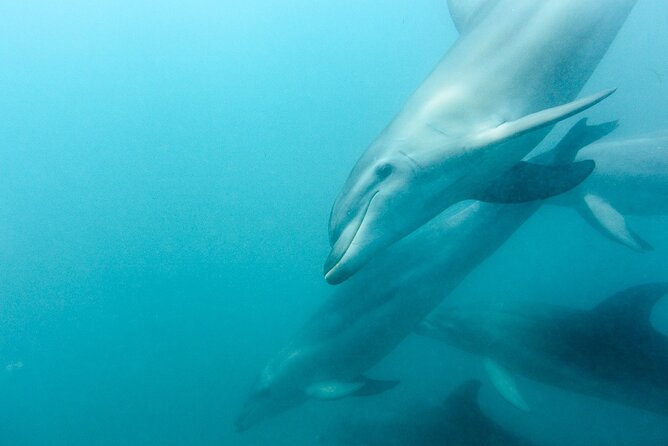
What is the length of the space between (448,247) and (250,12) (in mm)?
63740

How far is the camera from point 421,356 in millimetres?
13859

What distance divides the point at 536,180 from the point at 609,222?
3795mm

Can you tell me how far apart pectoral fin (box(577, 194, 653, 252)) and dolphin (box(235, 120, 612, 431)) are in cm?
162

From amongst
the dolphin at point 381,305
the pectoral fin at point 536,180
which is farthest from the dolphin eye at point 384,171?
the dolphin at point 381,305

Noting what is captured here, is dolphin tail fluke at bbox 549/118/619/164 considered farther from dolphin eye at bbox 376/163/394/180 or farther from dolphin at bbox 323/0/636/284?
dolphin eye at bbox 376/163/394/180

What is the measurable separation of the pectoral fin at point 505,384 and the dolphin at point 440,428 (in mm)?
487

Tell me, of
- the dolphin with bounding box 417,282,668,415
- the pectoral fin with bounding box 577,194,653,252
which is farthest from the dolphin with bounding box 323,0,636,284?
the pectoral fin with bounding box 577,194,653,252

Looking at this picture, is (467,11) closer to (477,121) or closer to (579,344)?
(477,121)

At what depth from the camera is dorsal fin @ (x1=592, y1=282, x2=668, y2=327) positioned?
6348 millimetres

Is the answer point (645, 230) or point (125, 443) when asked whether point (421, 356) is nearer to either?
point (125, 443)

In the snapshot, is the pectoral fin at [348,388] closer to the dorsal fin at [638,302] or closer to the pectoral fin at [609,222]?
the dorsal fin at [638,302]

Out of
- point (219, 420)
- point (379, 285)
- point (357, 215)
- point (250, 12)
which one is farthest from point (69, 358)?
point (250, 12)

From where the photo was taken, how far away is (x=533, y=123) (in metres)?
3.81

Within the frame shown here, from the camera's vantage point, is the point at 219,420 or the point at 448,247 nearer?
the point at 448,247
